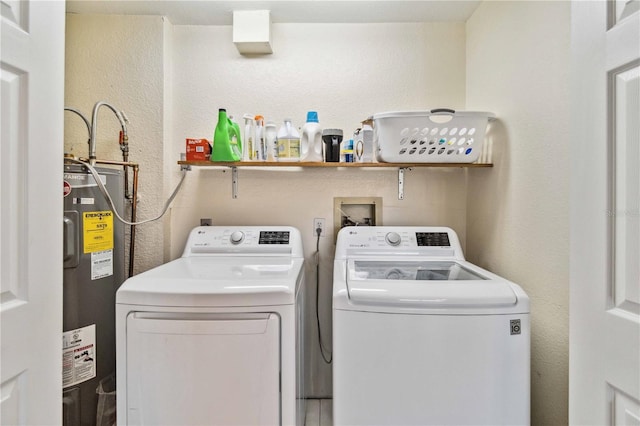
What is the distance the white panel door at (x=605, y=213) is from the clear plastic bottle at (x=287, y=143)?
1.22m

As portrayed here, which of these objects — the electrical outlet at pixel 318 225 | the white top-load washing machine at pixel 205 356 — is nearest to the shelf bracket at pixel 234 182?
the electrical outlet at pixel 318 225

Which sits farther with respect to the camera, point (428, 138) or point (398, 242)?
point (398, 242)

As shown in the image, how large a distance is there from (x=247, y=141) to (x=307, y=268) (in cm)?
85

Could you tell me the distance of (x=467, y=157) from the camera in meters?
1.67

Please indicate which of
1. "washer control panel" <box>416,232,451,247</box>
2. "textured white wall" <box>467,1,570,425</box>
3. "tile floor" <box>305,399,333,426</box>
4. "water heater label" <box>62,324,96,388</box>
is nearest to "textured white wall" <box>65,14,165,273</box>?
"water heater label" <box>62,324,96,388</box>

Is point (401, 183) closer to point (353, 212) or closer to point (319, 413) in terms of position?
point (353, 212)

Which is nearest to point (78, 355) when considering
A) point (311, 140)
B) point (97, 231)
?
point (97, 231)

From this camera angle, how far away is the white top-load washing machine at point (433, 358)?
114 cm

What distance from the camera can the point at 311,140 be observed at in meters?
1.76

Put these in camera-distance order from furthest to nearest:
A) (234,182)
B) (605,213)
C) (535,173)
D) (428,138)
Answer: (234,182) < (428,138) < (535,173) < (605,213)

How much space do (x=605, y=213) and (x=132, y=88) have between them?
88.9 inches

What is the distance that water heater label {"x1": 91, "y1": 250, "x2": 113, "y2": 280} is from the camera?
57.9 inches

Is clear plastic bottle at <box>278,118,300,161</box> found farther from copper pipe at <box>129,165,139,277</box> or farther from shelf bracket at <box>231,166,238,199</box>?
copper pipe at <box>129,165,139,277</box>

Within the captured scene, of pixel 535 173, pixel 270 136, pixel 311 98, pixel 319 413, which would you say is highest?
pixel 311 98
